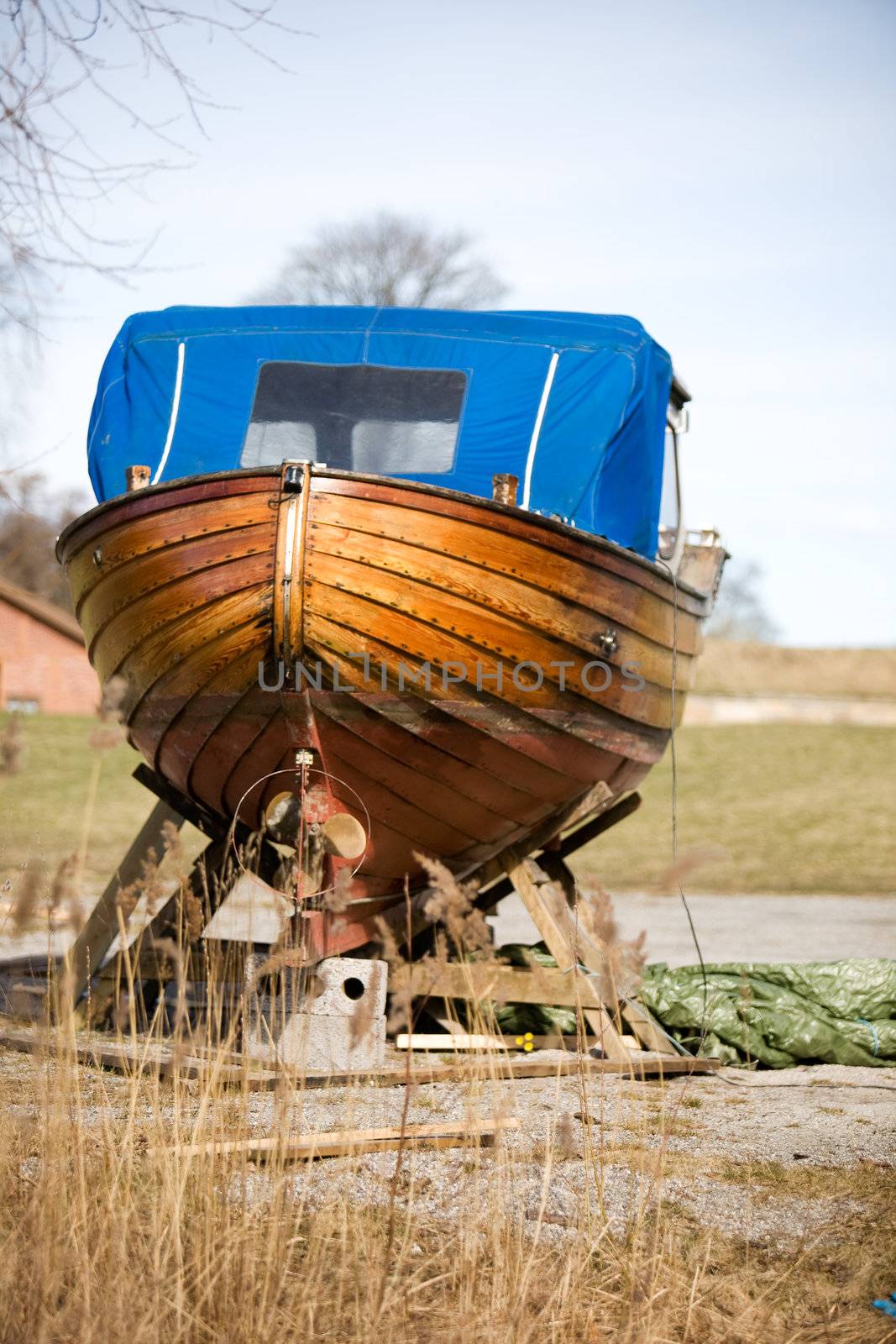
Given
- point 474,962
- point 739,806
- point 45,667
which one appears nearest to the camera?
point 474,962

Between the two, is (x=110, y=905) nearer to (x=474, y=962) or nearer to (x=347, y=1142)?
(x=474, y=962)

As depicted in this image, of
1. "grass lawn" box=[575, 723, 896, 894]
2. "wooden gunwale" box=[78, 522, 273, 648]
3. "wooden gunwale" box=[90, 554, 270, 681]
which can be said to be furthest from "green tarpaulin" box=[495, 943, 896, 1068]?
"grass lawn" box=[575, 723, 896, 894]

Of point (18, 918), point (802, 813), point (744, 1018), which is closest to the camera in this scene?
point (18, 918)

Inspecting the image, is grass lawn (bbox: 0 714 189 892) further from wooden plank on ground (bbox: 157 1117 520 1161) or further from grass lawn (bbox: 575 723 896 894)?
wooden plank on ground (bbox: 157 1117 520 1161)

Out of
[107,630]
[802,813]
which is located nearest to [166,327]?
[107,630]

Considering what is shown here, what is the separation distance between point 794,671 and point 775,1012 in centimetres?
2759

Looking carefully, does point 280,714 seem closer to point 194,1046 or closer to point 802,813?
point 194,1046

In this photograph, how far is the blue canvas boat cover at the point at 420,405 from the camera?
5.95 metres

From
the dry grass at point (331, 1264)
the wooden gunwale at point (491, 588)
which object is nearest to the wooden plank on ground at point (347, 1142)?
the dry grass at point (331, 1264)

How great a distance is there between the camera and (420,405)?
609 centimetres

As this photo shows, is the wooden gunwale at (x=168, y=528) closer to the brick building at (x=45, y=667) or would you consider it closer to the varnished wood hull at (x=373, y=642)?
the varnished wood hull at (x=373, y=642)

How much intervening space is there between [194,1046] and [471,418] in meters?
3.60

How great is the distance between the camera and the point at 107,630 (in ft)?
19.7

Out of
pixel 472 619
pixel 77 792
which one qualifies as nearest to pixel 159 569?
pixel 472 619
